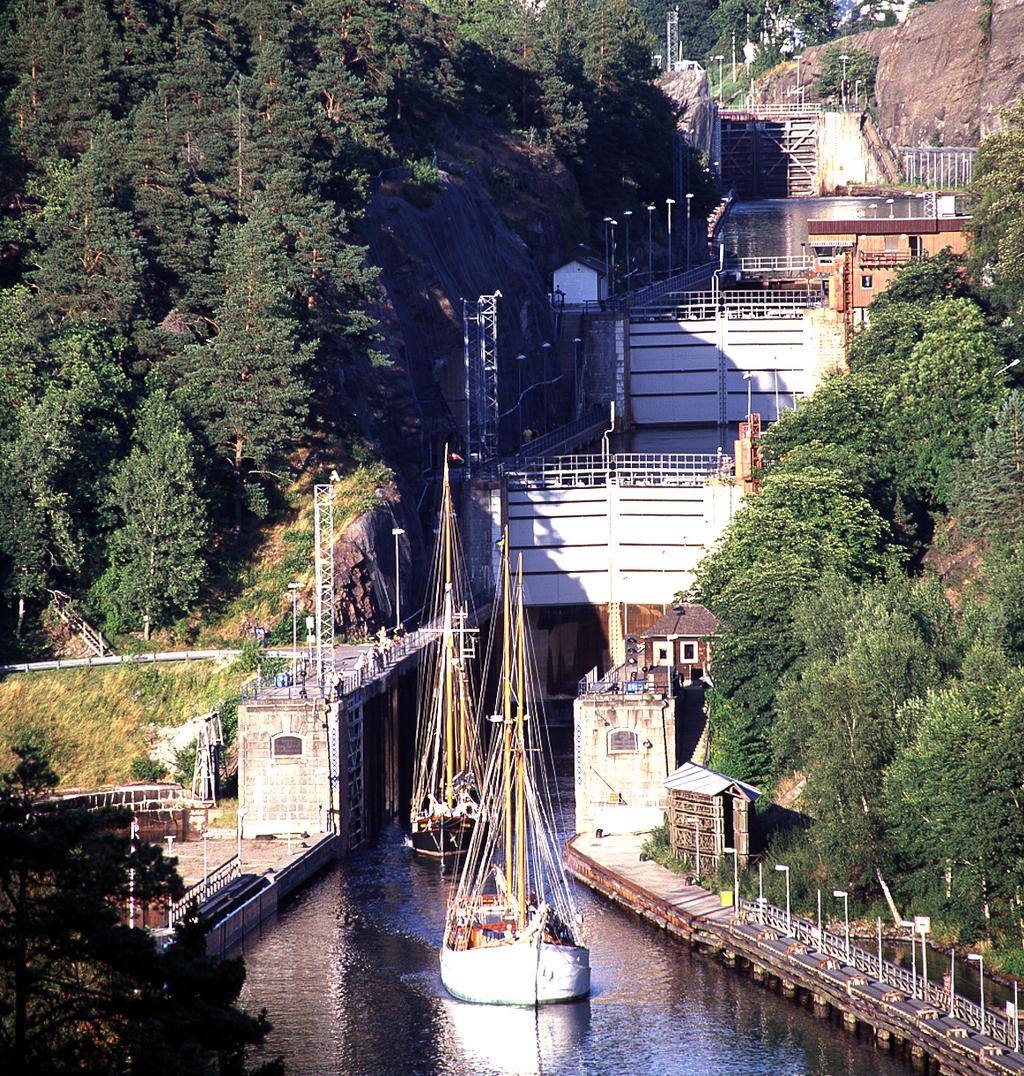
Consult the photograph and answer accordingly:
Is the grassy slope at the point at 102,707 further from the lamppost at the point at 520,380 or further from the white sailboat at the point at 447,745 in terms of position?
the lamppost at the point at 520,380

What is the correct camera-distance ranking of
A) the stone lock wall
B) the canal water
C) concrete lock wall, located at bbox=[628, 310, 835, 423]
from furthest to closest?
concrete lock wall, located at bbox=[628, 310, 835, 423] < the stone lock wall < the canal water

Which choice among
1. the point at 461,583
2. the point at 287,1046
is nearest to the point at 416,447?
the point at 461,583

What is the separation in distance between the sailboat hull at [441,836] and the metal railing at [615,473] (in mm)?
29571

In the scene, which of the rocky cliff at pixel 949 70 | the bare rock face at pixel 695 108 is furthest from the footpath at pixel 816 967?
the rocky cliff at pixel 949 70

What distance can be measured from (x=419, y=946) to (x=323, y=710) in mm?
12391

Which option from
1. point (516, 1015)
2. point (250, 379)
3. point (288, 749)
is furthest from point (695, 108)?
point (516, 1015)

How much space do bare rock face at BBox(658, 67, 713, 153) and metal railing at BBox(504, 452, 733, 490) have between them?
211 feet

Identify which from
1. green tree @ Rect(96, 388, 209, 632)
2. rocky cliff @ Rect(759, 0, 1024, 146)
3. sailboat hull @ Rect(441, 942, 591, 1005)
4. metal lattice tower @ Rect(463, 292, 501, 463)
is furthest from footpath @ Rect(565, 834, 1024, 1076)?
rocky cliff @ Rect(759, 0, 1024, 146)

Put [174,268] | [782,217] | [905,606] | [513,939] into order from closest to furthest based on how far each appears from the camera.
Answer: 1. [513,939]
2. [905,606]
3. [174,268]
4. [782,217]

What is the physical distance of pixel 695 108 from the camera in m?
173

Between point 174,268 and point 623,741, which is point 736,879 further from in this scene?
point 174,268

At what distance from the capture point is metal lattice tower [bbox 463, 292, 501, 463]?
10338cm

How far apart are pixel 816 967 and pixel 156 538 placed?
36.8m

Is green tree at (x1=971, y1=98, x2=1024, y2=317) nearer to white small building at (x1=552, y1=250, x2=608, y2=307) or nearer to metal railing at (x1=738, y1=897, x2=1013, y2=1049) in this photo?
white small building at (x1=552, y1=250, x2=608, y2=307)
